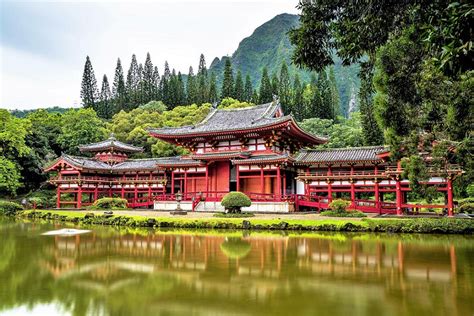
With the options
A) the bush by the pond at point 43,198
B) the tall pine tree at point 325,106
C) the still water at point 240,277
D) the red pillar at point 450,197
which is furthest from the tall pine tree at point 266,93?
the still water at point 240,277

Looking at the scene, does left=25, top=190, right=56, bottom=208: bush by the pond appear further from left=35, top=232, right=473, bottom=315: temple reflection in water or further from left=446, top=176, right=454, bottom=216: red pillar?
left=446, top=176, right=454, bottom=216: red pillar

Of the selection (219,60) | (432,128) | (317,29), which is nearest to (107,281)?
(317,29)

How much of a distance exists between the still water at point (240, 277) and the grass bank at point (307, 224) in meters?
2.33

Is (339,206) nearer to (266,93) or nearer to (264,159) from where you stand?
(264,159)

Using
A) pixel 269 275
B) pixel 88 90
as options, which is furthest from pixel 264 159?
pixel 88 90

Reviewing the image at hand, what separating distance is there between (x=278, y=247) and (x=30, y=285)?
27.0ft

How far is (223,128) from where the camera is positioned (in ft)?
106

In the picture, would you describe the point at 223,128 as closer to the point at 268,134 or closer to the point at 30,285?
the point at 268,134

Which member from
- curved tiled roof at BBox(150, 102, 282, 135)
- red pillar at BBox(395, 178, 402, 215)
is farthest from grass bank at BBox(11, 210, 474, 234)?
curved tiled roof at BBox(150, 102, 282, 135)

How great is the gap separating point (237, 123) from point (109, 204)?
13062 millimetres

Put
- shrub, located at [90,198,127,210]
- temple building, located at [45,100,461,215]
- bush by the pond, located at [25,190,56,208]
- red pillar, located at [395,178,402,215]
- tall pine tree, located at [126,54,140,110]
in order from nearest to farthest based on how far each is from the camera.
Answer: red pillar, located at [395,178,402,215]
temple building, located at [45,100,461,215]
shrub, located at [90,198,127,210]
bush by the pond, located at [25,190,56,208]
tall pine tree, located at [126,54,140,110]

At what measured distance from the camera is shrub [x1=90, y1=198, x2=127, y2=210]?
33.1 metres

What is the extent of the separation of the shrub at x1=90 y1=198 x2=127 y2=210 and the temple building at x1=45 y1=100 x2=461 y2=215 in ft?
6.24

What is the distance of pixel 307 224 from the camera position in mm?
20375
